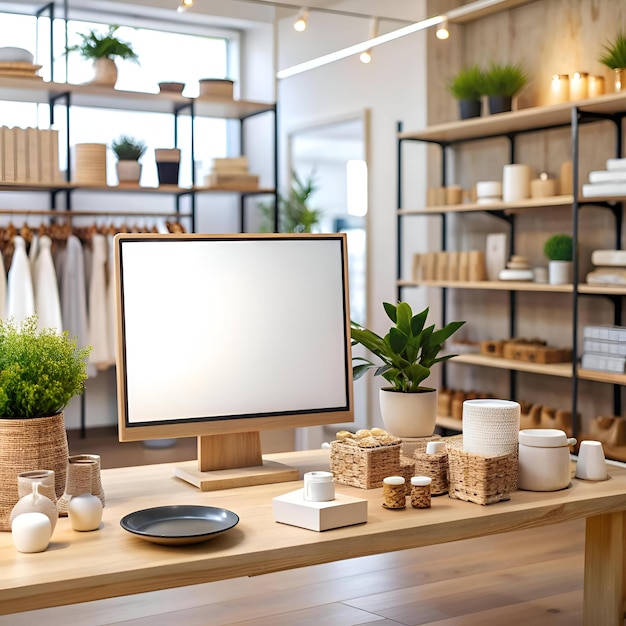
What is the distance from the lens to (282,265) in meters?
2.26

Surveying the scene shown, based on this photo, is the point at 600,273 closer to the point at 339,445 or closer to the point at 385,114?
the point at 385,114

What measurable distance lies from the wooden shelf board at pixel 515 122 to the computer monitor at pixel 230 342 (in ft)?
9.35

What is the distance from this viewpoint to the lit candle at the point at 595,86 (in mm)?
5074

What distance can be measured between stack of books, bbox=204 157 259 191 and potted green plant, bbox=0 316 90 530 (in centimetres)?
415

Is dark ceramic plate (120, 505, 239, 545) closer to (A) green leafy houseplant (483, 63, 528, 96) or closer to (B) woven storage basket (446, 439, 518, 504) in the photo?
(B) woven storage basket (446, 439, 518, 504)

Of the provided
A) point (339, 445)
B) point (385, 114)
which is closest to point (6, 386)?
point (339, 445)

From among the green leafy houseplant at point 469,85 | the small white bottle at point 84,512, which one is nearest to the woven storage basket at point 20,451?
the small white bottle at point 84,512

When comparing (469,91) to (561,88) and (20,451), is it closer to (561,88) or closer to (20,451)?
(561,88)

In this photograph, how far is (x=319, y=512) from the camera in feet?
5.73

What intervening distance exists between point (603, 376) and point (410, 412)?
272 cm

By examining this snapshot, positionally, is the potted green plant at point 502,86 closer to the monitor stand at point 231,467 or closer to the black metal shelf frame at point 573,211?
the black metal shelf frame at point 573,211

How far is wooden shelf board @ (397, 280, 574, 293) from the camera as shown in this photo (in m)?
5.06

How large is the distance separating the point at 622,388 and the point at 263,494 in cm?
346

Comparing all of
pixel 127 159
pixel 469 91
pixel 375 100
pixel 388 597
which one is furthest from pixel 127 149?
pixel 388 597
